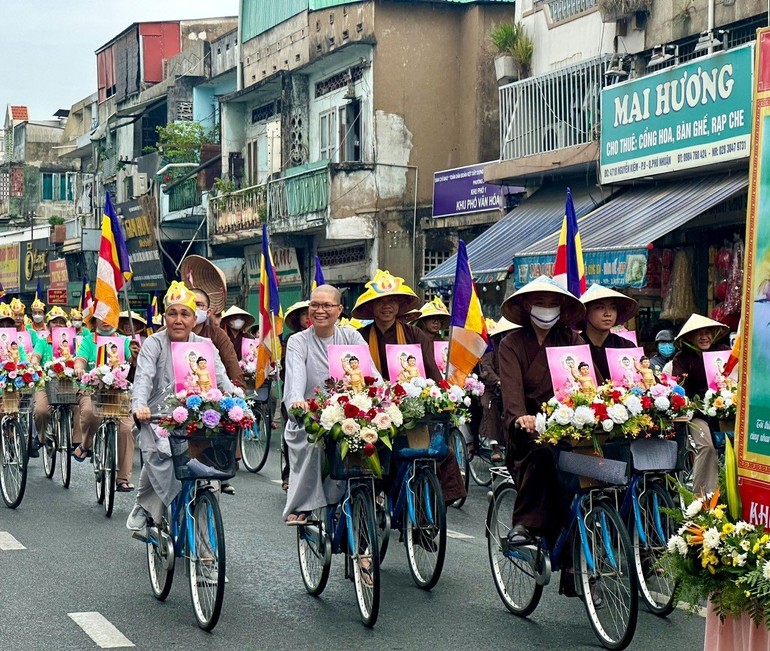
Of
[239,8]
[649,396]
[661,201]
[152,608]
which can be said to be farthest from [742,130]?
[239,8]

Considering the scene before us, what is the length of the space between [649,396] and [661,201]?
11.0 m

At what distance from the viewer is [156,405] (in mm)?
8781

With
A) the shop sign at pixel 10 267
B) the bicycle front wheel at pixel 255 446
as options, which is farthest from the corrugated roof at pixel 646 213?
the shop sign at pixel 10 267

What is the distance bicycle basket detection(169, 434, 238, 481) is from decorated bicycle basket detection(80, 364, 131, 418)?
4.32m

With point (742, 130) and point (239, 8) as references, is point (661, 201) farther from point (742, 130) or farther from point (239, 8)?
point (239, 8)

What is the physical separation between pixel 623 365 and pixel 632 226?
32.5 ft

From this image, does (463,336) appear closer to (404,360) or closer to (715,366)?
(404,360)

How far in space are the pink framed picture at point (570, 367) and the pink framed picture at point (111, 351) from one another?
247 inches

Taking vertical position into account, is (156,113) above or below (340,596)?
above

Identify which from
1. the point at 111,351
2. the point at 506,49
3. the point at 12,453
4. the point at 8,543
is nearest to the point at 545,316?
the point at 8,543

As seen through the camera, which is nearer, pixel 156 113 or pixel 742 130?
pixel 742 130

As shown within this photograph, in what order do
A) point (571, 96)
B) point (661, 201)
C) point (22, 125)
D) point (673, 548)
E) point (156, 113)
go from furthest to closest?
1. point (22, 125)
2. point (156, 113)
3. point (571, 96)
4. point (661, 201)
5. point (673, 548)

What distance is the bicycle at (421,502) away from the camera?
8648mm

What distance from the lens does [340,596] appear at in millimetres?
8594
